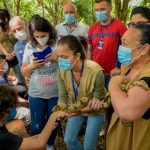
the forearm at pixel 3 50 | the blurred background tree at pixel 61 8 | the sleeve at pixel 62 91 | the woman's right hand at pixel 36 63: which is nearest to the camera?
the sleeve at pixel 62 91

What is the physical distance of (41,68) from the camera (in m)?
3.56

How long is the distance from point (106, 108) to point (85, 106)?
0.47 metres

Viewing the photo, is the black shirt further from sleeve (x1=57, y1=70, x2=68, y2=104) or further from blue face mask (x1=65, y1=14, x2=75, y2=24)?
blue face mask (x1=65, y1=14, x2=75, y2=24)

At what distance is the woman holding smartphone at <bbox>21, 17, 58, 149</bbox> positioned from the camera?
3.52 metres

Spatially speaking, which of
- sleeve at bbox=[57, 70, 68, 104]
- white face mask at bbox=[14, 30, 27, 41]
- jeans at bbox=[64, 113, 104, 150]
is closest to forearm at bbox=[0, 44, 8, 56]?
white face mask at bbox=[14, 30, 27, 41]

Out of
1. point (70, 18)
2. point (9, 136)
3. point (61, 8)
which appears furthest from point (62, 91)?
point (61, 8)

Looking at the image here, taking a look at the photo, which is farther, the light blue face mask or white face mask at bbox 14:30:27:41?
white face mask at bbox 14:30:27:41

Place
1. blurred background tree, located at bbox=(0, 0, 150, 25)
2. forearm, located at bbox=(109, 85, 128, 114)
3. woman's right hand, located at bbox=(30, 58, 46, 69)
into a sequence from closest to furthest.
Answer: forearm, located at bbox=(109, 85, 128, 114) → woman's right hand, located at bbox=(30, 58, 46, 69) → blurred background tree, located at bbox=(0, 0, 150, 25)

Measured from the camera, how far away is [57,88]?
3621 mm

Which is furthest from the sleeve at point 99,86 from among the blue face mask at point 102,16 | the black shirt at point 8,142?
the blue face mask at point 102,16

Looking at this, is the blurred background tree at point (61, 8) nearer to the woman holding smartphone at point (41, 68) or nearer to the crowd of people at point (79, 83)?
the crowd of people at point (79, 83)

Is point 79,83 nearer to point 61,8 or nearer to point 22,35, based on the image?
point 22,35

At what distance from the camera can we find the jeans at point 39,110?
3654 millimetres

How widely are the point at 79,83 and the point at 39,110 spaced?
0.80 meters
